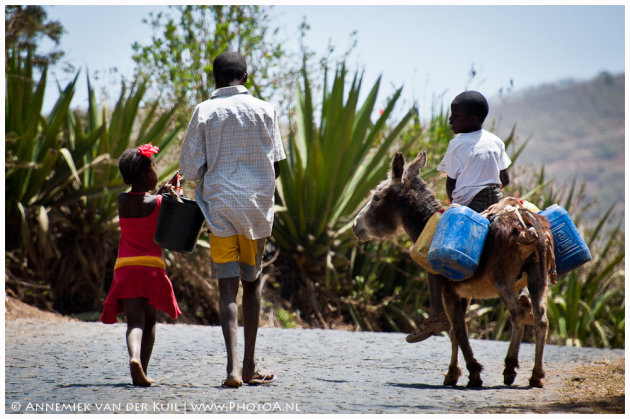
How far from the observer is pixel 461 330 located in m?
4.87

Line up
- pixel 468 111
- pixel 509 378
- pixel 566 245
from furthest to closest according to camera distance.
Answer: pixel 468 111 → pixel 566 245 → pixel 509 378

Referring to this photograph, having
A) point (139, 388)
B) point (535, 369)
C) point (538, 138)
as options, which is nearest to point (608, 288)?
point (535, 369)

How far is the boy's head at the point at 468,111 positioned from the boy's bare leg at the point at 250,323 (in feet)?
6.14

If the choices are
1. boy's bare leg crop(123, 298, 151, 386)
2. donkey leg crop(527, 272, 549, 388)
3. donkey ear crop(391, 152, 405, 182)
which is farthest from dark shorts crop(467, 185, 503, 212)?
boy's bare leg crop(123, 298, 151, 386)

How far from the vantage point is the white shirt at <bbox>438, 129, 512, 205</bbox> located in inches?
205

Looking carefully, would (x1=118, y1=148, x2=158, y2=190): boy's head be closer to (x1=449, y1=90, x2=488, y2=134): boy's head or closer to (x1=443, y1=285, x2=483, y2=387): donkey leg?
(x1=443, y1=285, x2=483, y2=387): donkey leg

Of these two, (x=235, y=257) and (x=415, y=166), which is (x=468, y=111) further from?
(x=235, y=257)

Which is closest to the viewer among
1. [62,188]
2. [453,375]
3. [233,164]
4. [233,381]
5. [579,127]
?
[233,381]

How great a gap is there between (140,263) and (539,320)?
2.49 metres

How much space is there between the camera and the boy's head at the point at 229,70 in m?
4.73

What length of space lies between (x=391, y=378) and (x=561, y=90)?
98.9 meters

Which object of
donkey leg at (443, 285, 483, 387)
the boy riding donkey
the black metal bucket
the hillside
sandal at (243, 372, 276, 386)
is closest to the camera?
the black metal bucket

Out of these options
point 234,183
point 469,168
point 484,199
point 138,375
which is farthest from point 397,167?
point 138,375

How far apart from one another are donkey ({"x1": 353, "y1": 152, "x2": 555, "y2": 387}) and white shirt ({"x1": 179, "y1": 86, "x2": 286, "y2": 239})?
1.02 m
